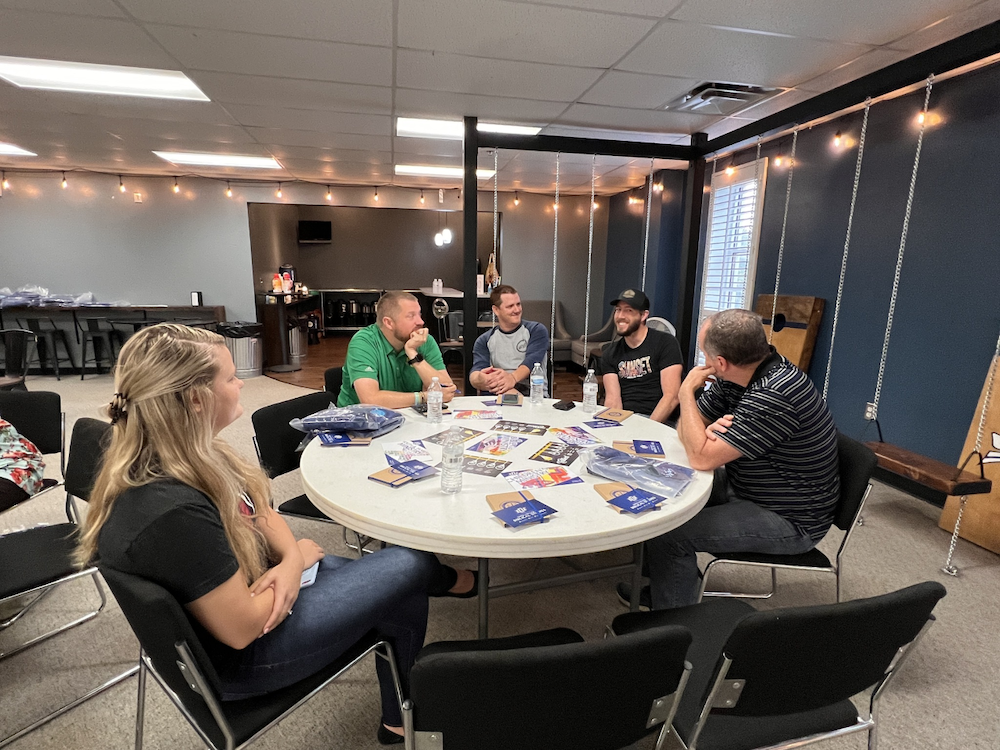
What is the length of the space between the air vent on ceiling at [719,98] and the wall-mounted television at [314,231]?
9.35 metres

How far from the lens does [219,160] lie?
6121 mm

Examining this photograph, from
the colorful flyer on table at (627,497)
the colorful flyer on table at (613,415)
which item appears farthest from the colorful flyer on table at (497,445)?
the colorful flyer on table at (613,415)

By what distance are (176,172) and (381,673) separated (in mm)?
7659

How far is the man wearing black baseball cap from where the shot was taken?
3.11 m

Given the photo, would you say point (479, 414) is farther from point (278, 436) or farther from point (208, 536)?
point (208, 536)

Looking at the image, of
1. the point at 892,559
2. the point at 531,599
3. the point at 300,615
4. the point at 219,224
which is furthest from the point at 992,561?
the point at 219,224

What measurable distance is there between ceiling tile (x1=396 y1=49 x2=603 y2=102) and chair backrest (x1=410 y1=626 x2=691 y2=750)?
10.4 feet

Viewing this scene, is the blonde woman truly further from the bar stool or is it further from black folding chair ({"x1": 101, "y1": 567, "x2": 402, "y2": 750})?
the bar stool

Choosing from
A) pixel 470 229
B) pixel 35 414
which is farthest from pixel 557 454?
pixel 470 229

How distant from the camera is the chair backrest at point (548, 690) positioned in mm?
833

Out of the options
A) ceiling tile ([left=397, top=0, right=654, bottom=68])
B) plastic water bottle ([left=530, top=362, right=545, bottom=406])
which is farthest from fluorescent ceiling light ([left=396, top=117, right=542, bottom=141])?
plastic water bottle ([left=530, top=362, right=545, bottom=406])

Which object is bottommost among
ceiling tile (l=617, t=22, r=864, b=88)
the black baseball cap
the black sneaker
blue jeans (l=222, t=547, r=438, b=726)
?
the black sneaker

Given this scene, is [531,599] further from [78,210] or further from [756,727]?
[78,210]

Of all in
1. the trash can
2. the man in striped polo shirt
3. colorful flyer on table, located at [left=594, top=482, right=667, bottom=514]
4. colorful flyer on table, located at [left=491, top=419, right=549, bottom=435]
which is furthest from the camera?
the trash can
